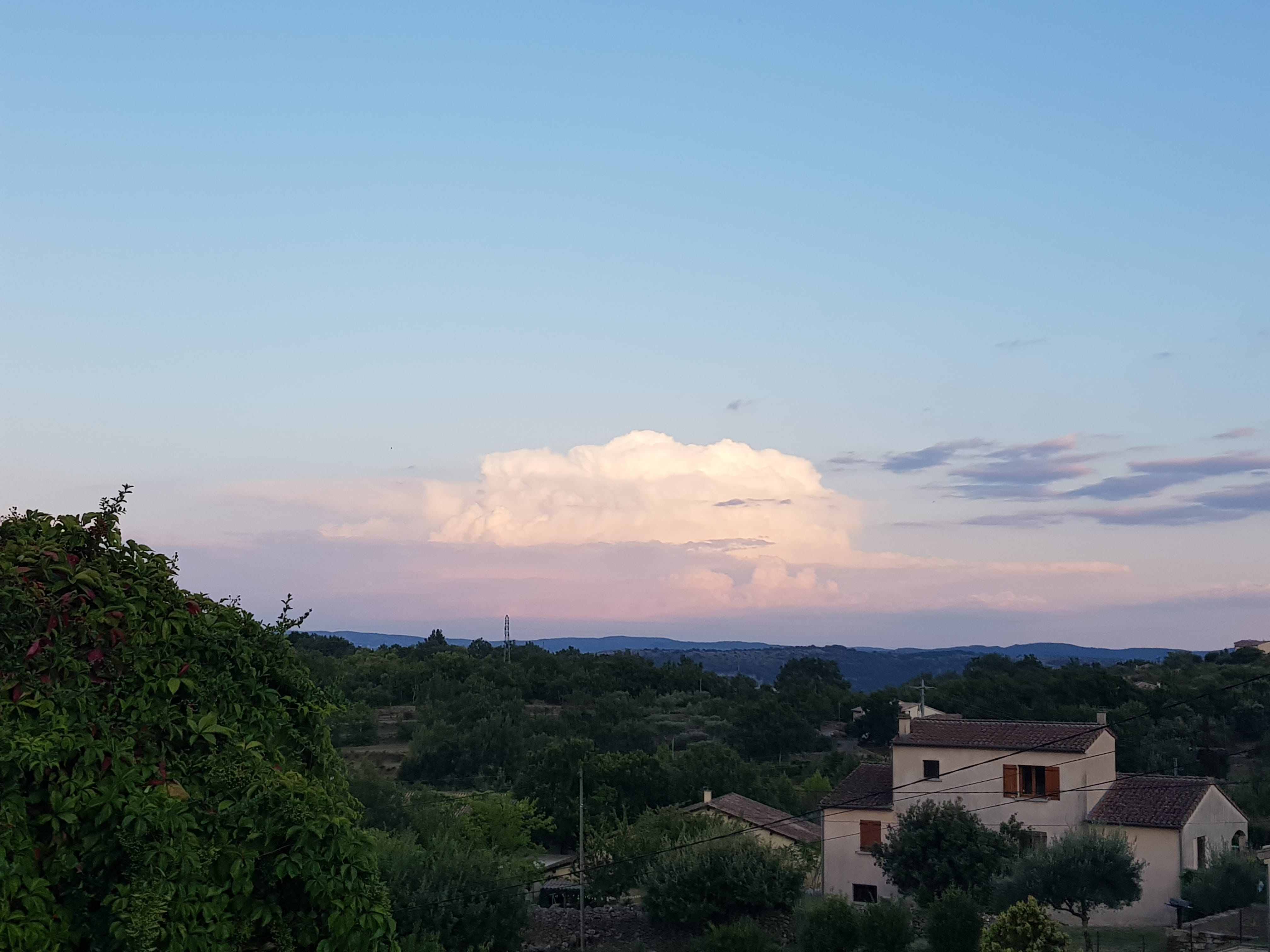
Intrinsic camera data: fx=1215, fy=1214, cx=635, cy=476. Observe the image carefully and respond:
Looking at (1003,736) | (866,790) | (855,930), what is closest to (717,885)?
(855,930)

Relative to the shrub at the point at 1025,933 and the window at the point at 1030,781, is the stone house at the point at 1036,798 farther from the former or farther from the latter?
the shrub at the point at 1025,933

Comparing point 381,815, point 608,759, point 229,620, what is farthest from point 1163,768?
point 229,620

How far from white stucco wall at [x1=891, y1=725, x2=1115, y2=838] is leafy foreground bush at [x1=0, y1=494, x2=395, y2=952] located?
126ft

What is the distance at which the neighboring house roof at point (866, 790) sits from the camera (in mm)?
44000

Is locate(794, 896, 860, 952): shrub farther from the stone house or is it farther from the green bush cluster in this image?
the stone house

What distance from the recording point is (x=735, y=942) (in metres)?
30.7

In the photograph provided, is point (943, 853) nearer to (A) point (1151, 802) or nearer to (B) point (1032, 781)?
(B) point (1032, 781)

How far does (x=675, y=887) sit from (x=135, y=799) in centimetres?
3334

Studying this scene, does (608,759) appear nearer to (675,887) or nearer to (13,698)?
(675,887)

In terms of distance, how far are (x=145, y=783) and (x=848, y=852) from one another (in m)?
40.4

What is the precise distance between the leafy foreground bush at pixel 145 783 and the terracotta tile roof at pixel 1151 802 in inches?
1476

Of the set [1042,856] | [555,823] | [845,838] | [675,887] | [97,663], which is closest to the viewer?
[97,663]

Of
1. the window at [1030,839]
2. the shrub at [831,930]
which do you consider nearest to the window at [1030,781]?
the window at [1030,839]

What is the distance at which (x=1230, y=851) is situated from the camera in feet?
125
